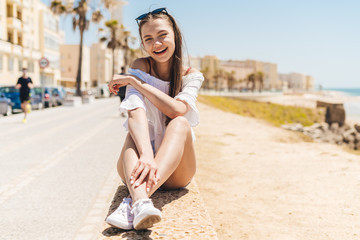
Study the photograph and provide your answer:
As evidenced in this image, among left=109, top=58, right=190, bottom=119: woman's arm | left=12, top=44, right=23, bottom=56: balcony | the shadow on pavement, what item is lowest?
the shadow on pavement

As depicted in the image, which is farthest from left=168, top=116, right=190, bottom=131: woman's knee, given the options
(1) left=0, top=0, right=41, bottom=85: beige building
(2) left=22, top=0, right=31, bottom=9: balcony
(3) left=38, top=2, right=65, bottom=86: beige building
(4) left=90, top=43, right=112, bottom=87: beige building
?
(4) left=90, top=43, right=112, bottom=87: beige building

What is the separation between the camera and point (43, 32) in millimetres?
54562

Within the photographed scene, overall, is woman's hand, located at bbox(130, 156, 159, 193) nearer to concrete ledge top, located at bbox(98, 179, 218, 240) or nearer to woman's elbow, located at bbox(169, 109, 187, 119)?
concrete ledge top, located at bbox(98, 179, 218, 240)

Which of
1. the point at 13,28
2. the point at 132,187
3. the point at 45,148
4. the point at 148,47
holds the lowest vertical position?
the point at 45,148

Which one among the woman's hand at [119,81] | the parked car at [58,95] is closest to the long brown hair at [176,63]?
the woman's hand at [119,81]

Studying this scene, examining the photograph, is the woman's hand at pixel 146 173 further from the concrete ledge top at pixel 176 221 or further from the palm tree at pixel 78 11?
the palm tree at pixel 78 11

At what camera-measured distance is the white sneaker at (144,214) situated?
243cm

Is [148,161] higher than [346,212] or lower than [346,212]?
higher

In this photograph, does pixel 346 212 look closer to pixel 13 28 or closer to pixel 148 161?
pixel 148 161

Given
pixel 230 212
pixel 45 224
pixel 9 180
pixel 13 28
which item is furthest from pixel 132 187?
pixel 13 28

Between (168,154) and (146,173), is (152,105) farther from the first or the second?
(146,173)

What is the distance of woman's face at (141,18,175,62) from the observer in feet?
11.2

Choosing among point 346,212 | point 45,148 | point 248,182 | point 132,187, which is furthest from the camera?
point 45,148

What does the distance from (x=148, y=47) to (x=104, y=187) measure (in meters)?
2.68
